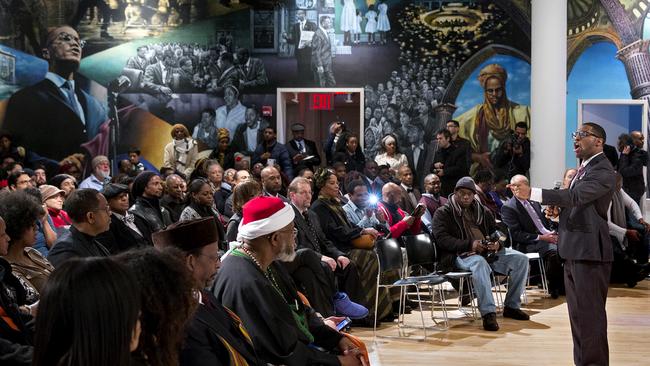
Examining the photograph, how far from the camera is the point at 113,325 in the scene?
5.32ft

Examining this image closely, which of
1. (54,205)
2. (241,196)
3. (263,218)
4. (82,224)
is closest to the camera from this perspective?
(263,218)

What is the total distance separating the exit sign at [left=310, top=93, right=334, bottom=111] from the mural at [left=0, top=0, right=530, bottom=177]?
35 cm

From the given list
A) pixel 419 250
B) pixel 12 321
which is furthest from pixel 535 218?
pixel 12 321

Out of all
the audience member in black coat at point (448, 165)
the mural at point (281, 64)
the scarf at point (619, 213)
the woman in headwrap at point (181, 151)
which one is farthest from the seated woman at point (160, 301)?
the mural at point (281, 64)

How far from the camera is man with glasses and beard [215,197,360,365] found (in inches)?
139

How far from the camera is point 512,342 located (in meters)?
7.15

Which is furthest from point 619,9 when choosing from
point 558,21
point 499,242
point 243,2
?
point 499,242

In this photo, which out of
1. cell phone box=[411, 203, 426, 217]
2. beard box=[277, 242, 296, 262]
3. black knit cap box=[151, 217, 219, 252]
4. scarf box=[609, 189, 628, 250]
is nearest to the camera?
black knit cap box=[151, 217, 219, 252]

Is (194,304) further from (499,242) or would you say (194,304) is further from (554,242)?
(554,242)

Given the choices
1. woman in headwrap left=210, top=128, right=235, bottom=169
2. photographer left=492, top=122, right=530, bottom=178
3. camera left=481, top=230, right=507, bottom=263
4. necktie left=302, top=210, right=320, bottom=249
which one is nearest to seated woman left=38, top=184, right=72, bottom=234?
necktie left=302, top=210, right=320, bottom=249

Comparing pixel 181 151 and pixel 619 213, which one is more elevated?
pixel 181 151

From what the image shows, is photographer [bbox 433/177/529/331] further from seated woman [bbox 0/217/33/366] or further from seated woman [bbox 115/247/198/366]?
seated woman [bbox 115/247/198/366]

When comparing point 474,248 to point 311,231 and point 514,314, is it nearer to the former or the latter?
point 514,314

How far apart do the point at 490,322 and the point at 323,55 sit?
8.54m
